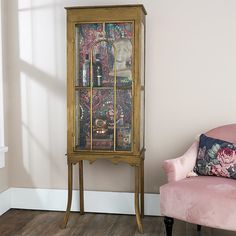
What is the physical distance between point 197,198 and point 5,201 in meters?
1.89

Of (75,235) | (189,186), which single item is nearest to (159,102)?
(189,186)

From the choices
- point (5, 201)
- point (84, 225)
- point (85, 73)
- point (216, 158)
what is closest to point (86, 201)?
point (84, 225)

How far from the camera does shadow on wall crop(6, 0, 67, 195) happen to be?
3.62m

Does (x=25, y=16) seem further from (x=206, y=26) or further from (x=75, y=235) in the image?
(x=75, y=235)

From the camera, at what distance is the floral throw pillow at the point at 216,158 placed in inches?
113

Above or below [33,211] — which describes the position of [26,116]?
above

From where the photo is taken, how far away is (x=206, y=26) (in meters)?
3.39

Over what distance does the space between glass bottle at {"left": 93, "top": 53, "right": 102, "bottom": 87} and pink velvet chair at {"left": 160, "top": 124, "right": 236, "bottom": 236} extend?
847 mm

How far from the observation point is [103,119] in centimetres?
321

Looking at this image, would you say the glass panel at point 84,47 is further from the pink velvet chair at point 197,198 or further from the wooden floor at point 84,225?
the wooden floor at point 84,225

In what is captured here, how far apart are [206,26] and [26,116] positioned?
1.78 meters

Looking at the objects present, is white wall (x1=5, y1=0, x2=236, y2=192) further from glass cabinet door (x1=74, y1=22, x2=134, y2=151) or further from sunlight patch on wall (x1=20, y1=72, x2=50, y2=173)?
glass cabinet door (x1=74, y1=22, x2=134, y2=151)

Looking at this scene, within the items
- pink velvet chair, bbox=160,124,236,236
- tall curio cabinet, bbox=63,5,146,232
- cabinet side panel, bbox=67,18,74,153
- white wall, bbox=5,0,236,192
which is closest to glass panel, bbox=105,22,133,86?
tall curio cabinet, bbox=63,5,146,232

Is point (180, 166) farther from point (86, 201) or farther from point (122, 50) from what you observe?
point (86, 201)
